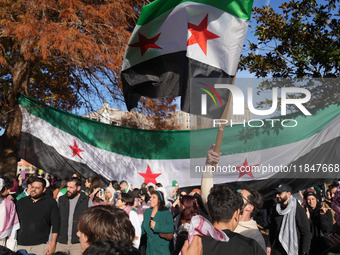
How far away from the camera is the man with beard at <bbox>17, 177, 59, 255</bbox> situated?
5.79m

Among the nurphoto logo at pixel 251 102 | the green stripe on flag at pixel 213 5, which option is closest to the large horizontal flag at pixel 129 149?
the nurphoto logo at pixel 251 102

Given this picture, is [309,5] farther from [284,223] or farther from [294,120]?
[284,223]

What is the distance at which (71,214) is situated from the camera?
6.91 m

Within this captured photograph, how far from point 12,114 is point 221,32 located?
7.35 metres

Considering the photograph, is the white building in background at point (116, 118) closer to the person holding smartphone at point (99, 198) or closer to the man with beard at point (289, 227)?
the person holding smartphone at point (99, 198)

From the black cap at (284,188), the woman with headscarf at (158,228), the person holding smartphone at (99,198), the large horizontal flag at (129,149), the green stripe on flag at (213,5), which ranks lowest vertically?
the woman with headscarf at (158,228)

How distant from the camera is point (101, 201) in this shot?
23.8 feet

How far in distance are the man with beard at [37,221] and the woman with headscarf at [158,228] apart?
1.59 meters

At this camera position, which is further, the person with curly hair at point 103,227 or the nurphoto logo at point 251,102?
the nurphoto logo at point 251,102

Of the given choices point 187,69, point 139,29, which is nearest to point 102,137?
point 139,29

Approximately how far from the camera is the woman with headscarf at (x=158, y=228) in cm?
635

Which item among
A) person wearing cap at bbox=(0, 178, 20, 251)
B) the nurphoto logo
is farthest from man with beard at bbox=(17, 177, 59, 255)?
the nurphoto logo

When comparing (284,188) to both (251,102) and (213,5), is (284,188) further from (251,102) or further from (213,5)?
(213,5)

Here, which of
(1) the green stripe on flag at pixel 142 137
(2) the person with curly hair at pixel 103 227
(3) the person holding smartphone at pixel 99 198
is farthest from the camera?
(1) the green stripe on flag at pixel 142 137
